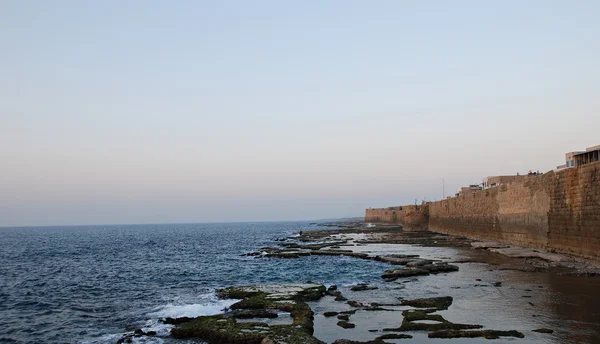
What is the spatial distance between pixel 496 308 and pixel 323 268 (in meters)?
17.9

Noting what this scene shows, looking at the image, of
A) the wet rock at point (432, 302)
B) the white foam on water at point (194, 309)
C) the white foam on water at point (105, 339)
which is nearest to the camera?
the white foam on water at point (105, 339)

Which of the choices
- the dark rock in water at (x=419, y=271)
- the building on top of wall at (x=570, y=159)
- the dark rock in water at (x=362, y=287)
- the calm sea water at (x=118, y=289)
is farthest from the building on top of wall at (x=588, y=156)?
the dark rock in water at (x=362, y=287)

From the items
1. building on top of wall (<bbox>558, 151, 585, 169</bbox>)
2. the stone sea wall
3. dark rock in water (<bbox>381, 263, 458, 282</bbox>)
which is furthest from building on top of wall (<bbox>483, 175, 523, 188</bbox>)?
dark rock in water (<bbox>381, 263, 458, 282</bbox>)

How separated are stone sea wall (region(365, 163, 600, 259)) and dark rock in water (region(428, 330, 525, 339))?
1484 centimetres

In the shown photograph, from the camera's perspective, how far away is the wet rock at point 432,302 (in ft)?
61.1

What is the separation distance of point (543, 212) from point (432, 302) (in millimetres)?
18803

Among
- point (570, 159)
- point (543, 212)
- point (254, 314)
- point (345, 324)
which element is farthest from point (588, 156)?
point (254, 314)

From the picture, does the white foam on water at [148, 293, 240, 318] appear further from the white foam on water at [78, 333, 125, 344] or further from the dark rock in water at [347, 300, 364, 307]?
the dark rock in water at [347, 300, 364, 307]

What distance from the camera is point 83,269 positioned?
42719mm

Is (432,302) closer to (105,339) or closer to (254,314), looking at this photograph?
(254,314)

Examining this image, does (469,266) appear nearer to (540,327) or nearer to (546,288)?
(546,288)

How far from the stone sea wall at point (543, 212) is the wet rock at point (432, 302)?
1158 cm

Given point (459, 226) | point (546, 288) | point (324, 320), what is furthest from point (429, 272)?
point (459, 226)

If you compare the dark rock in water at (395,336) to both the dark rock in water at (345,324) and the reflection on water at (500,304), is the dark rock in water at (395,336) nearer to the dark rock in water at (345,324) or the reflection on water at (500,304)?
the reflection on water at (500,304)
